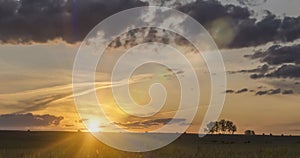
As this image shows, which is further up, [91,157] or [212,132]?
[212,132]

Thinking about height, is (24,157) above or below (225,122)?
below

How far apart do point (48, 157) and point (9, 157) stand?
114 inches

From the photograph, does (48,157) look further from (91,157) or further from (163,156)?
(163,156)

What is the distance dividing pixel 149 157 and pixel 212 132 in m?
109

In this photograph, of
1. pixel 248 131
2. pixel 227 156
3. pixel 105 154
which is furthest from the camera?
pixel 248 131

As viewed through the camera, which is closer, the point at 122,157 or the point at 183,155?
the point at 122,157

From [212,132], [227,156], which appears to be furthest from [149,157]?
[212,132]

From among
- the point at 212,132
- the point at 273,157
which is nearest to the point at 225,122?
the point at 212,132

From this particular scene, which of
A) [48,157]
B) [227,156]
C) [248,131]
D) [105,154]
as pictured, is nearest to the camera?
[48,157]

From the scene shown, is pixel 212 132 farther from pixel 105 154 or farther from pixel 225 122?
pixel 105 154

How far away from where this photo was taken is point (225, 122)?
457ft

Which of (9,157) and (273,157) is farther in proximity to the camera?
(273,157)

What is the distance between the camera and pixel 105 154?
1195 inches

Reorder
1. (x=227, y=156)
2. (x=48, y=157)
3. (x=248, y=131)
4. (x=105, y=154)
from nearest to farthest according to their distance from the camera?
(x=48, y=157) → (x=105, y=154) → (x=227, y=156) → (x=248, y=131)
